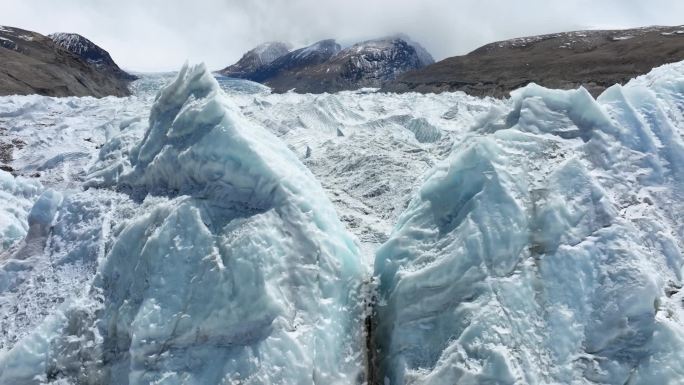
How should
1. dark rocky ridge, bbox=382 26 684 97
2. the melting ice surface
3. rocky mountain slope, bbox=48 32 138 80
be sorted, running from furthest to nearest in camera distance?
1. rocky mountain slope, bbox=48 32 138 80
2. dark rocky ridge, bbox=382 26 684 97
3. the melting ice surface

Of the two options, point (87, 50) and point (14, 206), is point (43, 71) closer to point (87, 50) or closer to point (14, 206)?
point (87, 50)

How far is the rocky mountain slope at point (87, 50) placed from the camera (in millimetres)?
92312

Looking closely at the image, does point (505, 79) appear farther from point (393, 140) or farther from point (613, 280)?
point (613, 280)

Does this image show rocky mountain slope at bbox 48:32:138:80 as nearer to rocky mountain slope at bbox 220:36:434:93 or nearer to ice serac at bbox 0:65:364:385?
rocky mountain slope at bbox 220:36:434:93

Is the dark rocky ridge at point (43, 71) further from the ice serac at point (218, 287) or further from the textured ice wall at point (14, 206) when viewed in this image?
the ice serac at point (218, 287)

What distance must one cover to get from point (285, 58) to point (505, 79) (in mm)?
77227

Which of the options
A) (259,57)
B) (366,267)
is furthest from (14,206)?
(259,57)

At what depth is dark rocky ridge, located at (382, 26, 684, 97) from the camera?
51.2 meters

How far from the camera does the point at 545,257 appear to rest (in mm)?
5227

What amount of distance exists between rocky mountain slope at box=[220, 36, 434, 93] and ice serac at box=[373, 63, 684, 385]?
90.9 meters

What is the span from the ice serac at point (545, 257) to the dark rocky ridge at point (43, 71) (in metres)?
46.4

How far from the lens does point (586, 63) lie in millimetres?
56312

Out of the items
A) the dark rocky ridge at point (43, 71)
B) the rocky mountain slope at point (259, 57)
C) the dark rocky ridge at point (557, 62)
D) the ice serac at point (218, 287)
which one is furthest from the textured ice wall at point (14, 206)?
the rocky mountain slope at point (259, 57)

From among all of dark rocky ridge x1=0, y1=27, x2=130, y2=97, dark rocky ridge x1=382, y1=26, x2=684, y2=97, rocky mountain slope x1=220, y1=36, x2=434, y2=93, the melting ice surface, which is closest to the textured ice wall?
the melting ice surface
